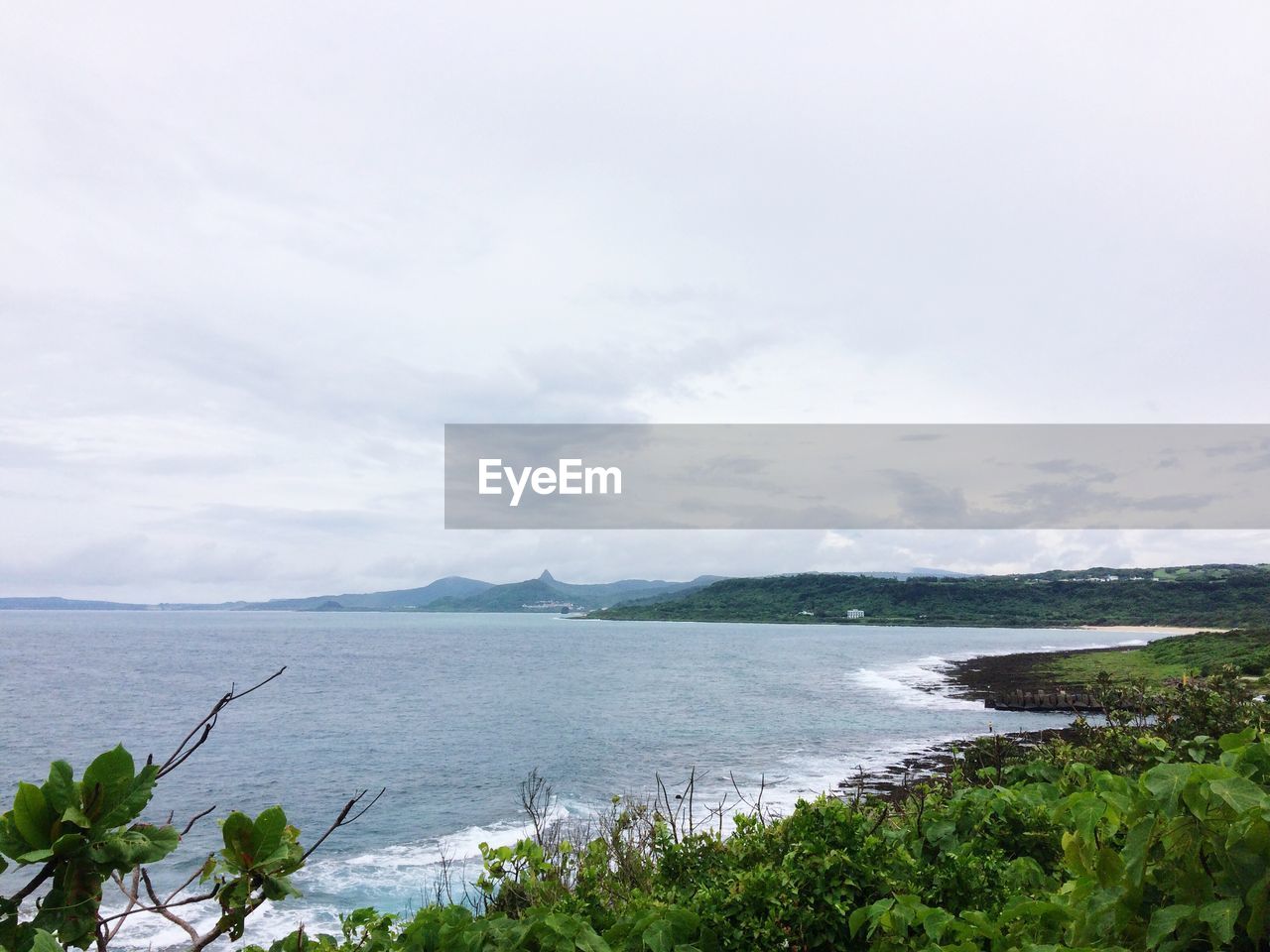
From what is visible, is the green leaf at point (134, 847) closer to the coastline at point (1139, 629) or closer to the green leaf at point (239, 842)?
the green leaf at point (239, 842)

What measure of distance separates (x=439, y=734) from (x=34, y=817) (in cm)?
4135

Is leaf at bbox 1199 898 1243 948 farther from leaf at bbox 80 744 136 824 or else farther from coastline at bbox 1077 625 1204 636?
coastline at bbox 1077 625 1204 636

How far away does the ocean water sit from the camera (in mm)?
20953

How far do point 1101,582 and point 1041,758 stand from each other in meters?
206

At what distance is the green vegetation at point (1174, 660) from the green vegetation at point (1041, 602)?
68.2 m

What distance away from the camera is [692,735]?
36.8 meters

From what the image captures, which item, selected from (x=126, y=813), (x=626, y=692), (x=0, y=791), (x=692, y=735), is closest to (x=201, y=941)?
(x=126, y=813)

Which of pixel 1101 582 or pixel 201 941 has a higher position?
A: pixel 201 941

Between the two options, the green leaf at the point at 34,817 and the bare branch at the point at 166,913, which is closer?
the bare branch at the point at 166,913

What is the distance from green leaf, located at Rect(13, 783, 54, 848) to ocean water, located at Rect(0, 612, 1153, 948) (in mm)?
4297

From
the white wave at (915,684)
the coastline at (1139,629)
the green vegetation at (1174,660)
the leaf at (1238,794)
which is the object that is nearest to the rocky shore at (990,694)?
the white wave at (915,684)

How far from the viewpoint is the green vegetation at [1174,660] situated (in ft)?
140

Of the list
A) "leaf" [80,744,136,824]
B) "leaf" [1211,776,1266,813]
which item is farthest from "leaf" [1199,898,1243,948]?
"leaf" [80,744,136,824]

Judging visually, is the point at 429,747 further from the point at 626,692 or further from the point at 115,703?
the point at 115,703
